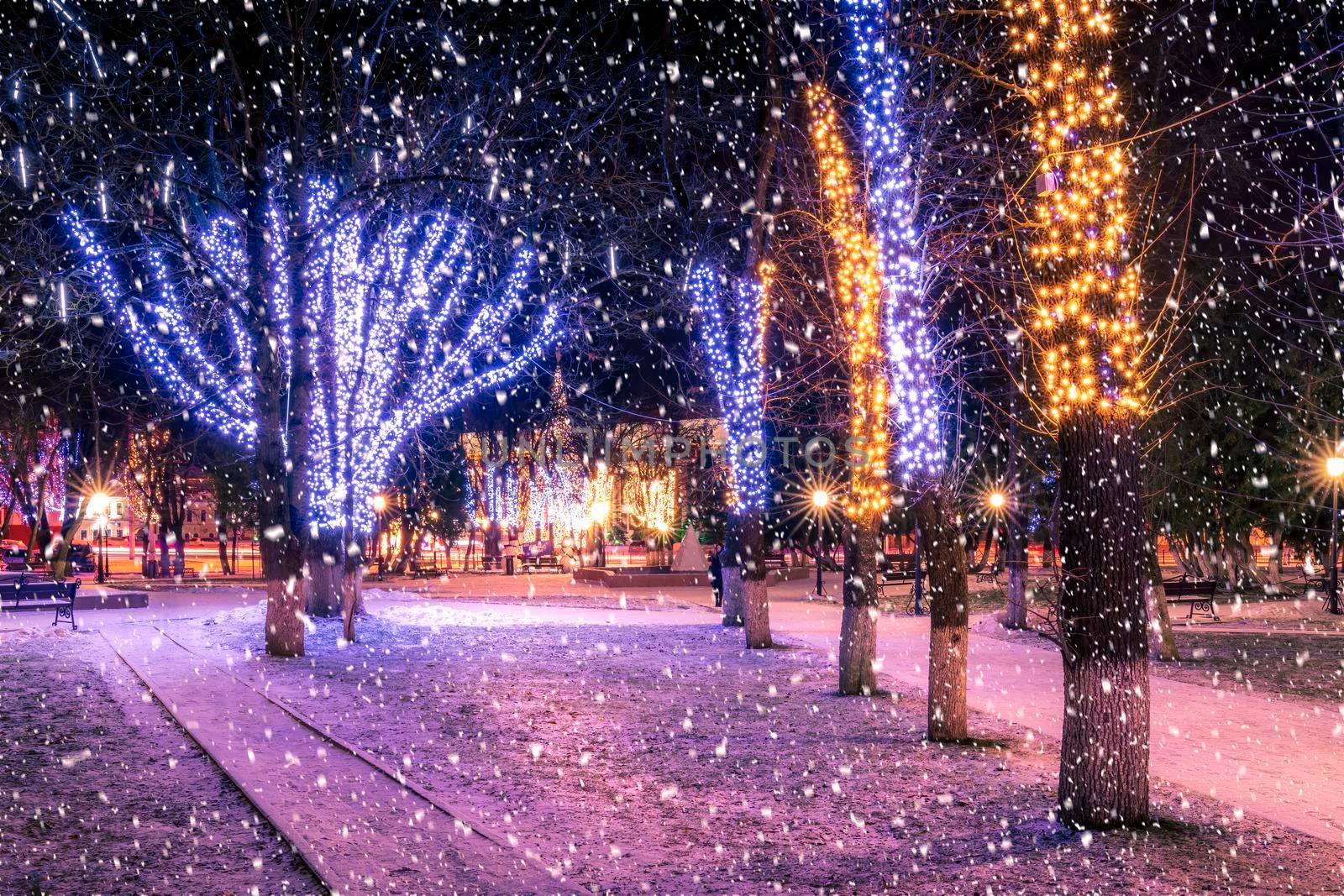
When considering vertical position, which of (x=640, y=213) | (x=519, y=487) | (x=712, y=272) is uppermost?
(x=640, y=213)

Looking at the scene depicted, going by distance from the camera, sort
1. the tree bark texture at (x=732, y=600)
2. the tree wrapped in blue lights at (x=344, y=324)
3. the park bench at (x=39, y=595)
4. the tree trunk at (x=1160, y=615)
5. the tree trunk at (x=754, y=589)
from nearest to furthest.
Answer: the tree trunk at (x=1160, y=615) < the tree trunk at (x=754, y=589) < the tree wrapped in blue lights at (x=344, y=324) < the tree bark texture at (x=732, y=600) < the park bench at (x=39, y=595)

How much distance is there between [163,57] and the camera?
1817 centimetres

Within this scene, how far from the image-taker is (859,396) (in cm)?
1262

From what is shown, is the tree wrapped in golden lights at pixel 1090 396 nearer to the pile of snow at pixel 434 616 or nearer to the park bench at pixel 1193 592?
the pile of snow at pixel 434 616

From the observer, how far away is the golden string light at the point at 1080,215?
7160 millimetres

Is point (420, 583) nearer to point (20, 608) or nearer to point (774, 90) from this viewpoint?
point (20, 608)

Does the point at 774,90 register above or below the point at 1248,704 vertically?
above

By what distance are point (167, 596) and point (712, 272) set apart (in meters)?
20.6

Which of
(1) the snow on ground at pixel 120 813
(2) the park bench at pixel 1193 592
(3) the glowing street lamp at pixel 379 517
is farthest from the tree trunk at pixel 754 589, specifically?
(3) the glowing street lamp at pixel 379 517

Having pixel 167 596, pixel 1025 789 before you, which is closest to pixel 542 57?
pixel 1025 789

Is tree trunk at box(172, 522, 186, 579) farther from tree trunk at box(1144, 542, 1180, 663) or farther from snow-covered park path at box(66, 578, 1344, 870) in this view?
tree trunk at box(1144, 542, 1180, 663)

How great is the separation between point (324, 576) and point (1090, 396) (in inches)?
752

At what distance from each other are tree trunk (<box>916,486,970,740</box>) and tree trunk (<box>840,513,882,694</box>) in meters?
2.54

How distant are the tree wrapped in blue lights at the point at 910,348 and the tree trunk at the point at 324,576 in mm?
13771
